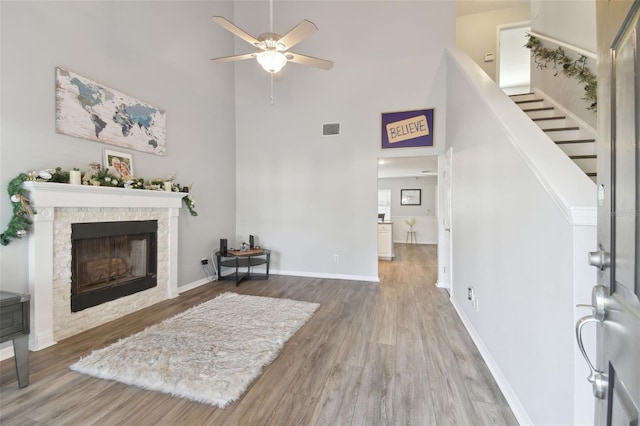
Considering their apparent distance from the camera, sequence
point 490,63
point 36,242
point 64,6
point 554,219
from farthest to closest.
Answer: point 490,63
point 64,6
point 36,242
point 554,219

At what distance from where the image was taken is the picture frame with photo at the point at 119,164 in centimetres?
298

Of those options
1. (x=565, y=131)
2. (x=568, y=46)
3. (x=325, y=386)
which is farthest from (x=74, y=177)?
(x=568, y=46)

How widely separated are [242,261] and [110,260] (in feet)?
6.08

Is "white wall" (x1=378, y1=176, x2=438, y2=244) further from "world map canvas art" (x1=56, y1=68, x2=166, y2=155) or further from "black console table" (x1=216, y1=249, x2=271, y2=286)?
"world map canvas art" (x1=56, y1=68, x2=166, y2=155)

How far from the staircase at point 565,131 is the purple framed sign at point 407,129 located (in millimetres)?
1287

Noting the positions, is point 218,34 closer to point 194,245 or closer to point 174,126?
point 174,126

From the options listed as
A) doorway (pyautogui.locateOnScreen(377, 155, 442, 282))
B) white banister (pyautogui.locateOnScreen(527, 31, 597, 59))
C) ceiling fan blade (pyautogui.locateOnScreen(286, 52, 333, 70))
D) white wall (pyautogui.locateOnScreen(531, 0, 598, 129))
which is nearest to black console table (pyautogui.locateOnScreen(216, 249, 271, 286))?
ceiling fan blade (pyautogui.locateOnScreen(286, 52, 333, 70))

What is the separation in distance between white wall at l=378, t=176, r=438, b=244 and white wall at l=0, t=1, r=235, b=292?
21.3ft

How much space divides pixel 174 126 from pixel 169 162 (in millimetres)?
519

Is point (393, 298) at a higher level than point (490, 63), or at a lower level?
lower

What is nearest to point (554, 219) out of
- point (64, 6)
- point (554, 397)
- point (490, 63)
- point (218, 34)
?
point (554, 397)

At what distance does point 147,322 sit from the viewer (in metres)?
2.88

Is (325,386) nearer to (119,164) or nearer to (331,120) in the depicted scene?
(119,164)

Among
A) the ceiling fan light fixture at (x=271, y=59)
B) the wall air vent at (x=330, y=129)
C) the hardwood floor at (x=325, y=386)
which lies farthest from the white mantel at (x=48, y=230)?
the wall air vent at (x=330, y=129)
